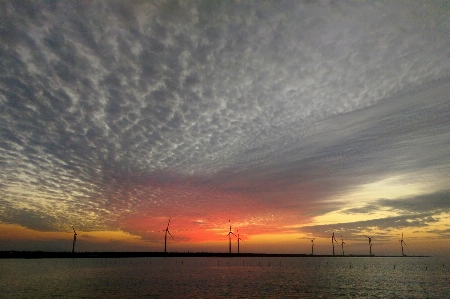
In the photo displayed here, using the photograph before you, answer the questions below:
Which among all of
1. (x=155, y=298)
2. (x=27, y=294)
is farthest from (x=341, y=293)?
(x=27, y=294)

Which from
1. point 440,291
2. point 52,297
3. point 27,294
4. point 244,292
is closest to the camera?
point 52,297

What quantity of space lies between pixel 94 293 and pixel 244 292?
37.0m

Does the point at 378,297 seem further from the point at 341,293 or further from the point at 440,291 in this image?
the point at 440,291

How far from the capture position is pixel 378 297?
241ft

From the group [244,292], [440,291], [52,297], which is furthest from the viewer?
[440,291]

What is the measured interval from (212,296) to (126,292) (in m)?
22.4

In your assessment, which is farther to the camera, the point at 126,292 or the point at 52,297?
the point at 126,292

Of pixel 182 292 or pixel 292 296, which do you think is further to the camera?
pixel 182 292

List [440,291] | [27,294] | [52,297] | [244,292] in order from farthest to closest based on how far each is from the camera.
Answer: [440,291]
[244,292]
[27,294]
[52,297]

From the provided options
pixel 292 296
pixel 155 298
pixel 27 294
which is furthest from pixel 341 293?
pixel 27 294

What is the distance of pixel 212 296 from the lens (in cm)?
7156

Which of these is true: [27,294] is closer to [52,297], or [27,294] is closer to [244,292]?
[52,297]

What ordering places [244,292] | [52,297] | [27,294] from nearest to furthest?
[52,297], [27,294], [244,292]

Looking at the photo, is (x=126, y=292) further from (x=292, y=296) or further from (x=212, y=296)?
(x=292, y=296)
